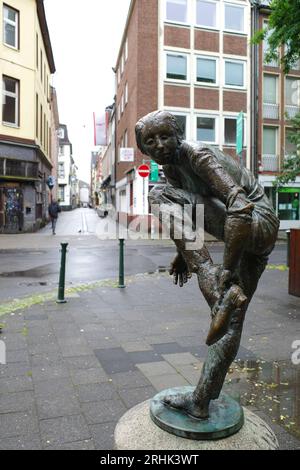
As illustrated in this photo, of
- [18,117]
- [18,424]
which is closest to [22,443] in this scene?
[18,424]

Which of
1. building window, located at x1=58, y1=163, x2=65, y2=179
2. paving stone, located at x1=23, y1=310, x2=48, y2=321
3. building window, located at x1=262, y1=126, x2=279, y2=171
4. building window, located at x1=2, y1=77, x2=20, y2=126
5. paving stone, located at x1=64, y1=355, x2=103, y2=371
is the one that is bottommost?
paving stone, located at x1=64, y1=355, x2=103, y2=371

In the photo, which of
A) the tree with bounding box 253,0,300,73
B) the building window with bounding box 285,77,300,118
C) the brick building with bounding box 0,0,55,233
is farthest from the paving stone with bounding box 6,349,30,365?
the building window with bounding box 285,77,300,118

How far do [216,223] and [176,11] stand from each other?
26281 mm

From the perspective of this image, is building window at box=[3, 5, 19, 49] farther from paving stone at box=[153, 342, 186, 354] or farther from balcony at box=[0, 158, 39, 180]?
paving stone at box=[153, 342, 186, 354]

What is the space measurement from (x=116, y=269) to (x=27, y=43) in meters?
17.5

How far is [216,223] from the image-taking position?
2.44 meters

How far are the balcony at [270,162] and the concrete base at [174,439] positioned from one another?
87.6 ft

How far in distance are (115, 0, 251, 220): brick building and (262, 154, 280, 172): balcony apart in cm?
159

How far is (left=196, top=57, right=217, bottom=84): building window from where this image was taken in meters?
26.1

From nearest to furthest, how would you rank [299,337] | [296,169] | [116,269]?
1. [299,337]
2. [116,269]
3. [296,169]

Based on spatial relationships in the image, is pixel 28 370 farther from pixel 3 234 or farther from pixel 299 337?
pixel 3 234

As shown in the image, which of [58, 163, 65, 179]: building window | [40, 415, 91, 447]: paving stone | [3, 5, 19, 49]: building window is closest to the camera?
[40, 415, 91, 447]: paving stone
